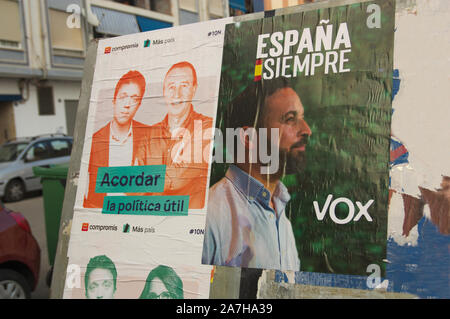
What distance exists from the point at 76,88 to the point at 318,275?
20.1 meters

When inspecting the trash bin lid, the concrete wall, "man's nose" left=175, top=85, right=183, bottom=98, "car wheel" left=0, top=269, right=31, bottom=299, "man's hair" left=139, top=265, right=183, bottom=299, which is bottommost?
"car wheel" left=0, top=269, right=31, bottom=299

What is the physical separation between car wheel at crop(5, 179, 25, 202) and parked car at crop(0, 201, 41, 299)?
7.31m

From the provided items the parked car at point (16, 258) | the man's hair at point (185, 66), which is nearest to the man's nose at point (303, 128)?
the man's hair at point (185, 66)

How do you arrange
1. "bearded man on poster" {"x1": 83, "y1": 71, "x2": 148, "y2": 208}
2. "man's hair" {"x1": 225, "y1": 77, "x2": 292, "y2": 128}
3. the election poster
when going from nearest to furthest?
the election poster < "man's hair" {"x1": 225, "y1": 77, "x2": 292, "y2": 128} < "bearded man on poster" {"x1": 83, "y1": 71, "x2": 148, "y2": 208}

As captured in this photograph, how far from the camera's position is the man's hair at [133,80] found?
3.14 meters

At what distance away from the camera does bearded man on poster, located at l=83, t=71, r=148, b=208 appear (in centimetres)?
308

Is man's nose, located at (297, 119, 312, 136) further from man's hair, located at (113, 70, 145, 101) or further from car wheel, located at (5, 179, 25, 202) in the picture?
car wheel, located at (5, 179, 25, 202)

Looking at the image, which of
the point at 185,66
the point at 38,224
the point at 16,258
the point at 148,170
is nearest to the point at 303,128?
the point at 185,66

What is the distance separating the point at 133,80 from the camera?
10.4 feet

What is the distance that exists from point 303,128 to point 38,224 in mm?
7192

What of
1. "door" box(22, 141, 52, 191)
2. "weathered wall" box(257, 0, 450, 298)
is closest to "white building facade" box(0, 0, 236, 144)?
"door" box(22, 141, 52, 191)

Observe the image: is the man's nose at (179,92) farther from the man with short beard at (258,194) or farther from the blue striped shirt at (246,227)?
the blue striped shirt at (246,227)

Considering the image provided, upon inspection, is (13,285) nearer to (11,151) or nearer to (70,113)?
(11,151)

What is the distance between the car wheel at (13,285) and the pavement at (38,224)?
0.75m
